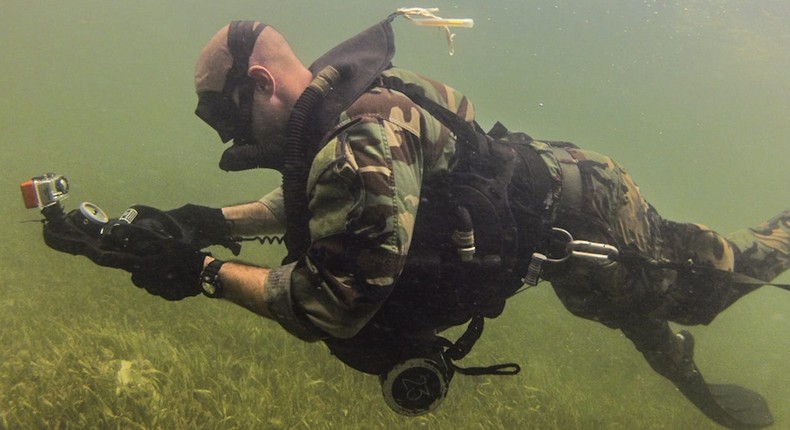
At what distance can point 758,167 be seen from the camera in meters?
97.6

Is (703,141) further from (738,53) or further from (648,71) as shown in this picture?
(738,53)

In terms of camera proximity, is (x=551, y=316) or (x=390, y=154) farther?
(x=551, y=316)

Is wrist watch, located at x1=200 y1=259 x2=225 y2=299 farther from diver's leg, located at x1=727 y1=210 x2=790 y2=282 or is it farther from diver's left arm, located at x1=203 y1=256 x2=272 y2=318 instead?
diver's leg, located at x1=727 y1=210 x2=790 y2=282

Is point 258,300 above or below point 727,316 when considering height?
above

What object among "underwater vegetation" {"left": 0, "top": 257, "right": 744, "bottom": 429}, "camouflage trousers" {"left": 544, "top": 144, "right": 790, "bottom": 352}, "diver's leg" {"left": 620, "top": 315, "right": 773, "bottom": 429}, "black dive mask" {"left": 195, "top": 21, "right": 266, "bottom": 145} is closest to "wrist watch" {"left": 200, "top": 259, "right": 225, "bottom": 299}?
"black dive mask" {"left": 195, "top": 21, "right": 266, "bottom": 145}

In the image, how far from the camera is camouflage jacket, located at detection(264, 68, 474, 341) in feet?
6.16

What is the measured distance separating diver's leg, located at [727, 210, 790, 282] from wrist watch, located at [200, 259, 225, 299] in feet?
12.4

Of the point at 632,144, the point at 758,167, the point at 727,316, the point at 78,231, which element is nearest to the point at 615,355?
the point at 78,231

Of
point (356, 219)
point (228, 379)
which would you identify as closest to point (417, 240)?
point (356, 219)

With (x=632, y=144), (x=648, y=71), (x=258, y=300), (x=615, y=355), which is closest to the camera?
(x=258, y=300)

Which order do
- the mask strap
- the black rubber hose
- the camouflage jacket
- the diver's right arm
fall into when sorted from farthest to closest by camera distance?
the diver's right arm < the mask strap < the black rubber hose < the camouflage jacket

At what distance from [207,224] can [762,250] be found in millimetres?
4410

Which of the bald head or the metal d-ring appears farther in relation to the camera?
the metal d-ring

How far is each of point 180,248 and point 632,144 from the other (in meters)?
137
